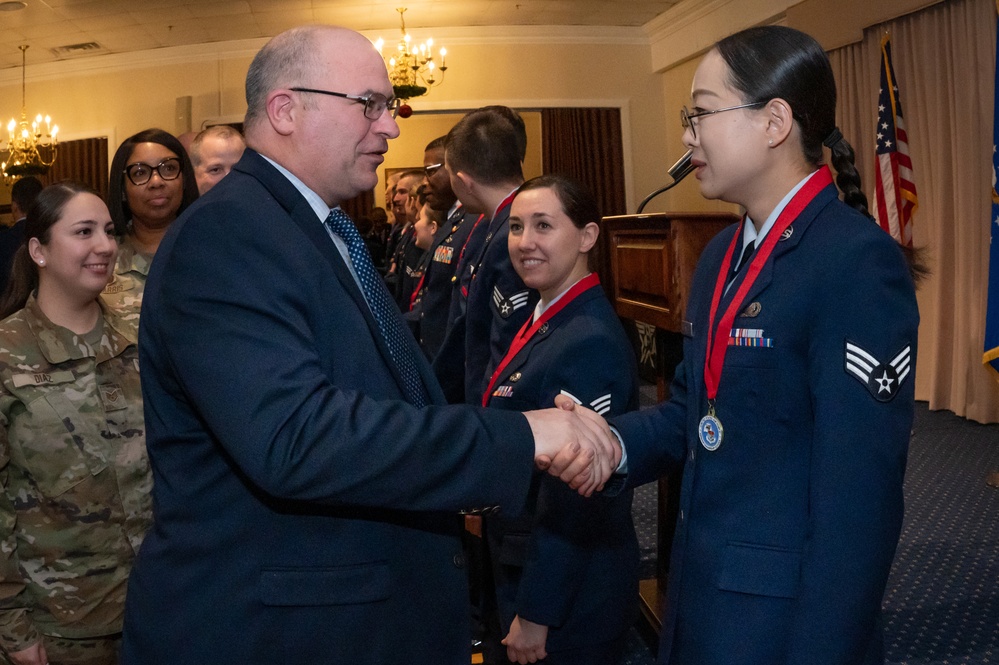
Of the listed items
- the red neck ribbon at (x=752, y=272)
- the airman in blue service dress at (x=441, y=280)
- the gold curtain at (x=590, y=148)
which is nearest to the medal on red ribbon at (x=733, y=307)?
the red neck ribbon at (x=752, y=272)

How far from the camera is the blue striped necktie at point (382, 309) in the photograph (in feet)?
4.70

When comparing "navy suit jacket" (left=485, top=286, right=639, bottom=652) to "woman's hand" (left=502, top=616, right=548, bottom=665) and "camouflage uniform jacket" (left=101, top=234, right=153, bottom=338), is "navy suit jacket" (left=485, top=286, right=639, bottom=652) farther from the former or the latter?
"camouflage uniform jacket" (left=101, top=234, right=153, bottom=338)

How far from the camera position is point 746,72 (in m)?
1.48

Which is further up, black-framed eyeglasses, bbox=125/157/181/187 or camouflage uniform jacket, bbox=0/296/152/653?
black-framed eyeglasses, bbox=125/157/181/187

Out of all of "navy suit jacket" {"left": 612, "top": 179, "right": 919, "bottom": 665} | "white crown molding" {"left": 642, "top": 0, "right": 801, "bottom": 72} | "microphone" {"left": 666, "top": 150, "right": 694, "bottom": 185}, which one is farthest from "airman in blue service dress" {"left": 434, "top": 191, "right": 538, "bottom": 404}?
"white crown molding" {"left": 642, "top": 0, "right": 801, "bottom": 72}

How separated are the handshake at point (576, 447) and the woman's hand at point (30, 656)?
126 centimetres

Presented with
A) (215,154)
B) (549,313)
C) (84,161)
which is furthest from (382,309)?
A: (84,161)

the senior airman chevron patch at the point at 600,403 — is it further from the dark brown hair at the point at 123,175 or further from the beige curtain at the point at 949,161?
the beige curtain at the point at 949,161

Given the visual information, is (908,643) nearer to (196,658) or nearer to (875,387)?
(875,387)

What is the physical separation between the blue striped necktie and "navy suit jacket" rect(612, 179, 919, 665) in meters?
0.47

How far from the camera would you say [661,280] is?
8.52 feet

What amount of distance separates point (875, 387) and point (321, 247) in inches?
32.3

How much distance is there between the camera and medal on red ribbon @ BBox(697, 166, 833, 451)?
1438 mm

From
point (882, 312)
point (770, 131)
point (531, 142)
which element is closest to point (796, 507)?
point (882, 312)
